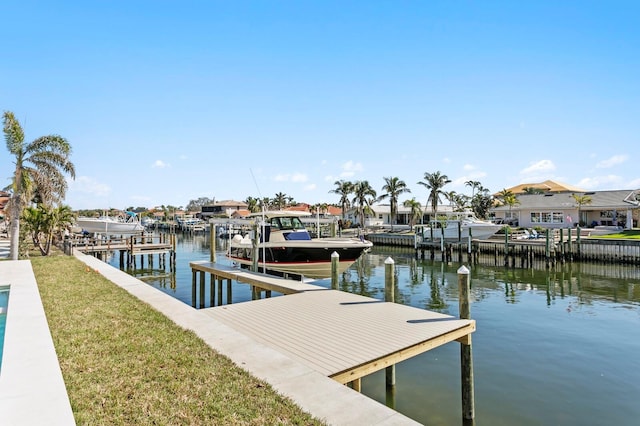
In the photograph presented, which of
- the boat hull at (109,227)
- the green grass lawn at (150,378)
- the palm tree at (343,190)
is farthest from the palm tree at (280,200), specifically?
the green grass lawn at (150,378)

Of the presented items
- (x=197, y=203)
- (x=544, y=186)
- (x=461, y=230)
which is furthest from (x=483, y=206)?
(x=197, y=203)

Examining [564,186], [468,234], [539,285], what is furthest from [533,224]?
[564,186]

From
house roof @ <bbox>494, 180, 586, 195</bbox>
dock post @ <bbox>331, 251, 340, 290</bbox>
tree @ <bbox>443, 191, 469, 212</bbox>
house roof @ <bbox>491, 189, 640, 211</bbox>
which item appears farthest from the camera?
house roof @ <bbox>494, 180, 586, 195</bbox>

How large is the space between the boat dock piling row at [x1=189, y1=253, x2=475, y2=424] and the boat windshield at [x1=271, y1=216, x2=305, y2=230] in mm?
7505

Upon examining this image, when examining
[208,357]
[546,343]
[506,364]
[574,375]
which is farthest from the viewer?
[546,343]

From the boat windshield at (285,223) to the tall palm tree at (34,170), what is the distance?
12065 mm

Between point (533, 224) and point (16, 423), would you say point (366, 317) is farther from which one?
point (533, 224)

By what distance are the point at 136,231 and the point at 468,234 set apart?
3113 cm

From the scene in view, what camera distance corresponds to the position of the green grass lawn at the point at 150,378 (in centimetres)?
414

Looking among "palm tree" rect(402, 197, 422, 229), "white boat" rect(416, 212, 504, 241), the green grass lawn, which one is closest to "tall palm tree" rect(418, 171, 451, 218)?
"palm tree" rect(402, 197, 422, 229)

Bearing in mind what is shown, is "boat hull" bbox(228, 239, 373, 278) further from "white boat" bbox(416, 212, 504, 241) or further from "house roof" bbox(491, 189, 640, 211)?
"house roof" bbox(491, 189, 640, 211)

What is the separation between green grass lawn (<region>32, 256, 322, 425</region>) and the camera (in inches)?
163

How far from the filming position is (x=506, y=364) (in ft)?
33.9

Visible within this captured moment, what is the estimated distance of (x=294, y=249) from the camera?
1684 cm
